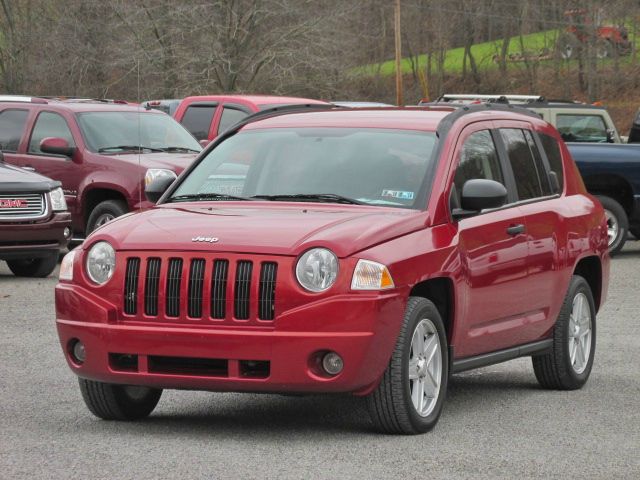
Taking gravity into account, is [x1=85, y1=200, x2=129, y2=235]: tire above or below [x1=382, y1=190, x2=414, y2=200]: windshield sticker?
below

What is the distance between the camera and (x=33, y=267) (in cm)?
1725

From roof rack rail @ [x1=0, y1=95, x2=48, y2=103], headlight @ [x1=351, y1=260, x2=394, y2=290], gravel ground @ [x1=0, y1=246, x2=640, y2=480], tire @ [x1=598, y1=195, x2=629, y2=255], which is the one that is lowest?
tire @ [x1=598, y1=195, x2=629, y2=255]

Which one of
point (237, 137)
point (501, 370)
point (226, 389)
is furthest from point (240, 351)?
point (501, 370)

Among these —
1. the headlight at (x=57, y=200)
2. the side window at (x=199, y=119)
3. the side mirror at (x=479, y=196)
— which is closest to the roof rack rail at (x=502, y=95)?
the side window at (x=199, y=119)

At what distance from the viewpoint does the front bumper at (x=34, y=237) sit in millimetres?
16219

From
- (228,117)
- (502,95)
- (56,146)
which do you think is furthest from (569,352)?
(502,95)

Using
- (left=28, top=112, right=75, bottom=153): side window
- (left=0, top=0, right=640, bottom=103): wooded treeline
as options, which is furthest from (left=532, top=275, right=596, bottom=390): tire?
(left=0, top=0, right=640, bottom=103): wooded treeline

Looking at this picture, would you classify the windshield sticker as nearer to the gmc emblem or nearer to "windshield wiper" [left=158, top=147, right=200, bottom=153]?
the gmc emblem

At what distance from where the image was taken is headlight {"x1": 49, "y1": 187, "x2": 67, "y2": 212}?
16844 mm

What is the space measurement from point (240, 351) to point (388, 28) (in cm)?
6594

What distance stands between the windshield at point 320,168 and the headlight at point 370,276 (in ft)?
2.85

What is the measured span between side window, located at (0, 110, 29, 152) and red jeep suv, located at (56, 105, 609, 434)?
38.2ft

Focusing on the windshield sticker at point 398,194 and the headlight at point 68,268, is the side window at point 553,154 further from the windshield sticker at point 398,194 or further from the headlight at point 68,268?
the headlight at point 68,268

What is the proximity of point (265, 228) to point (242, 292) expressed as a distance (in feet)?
1.25
